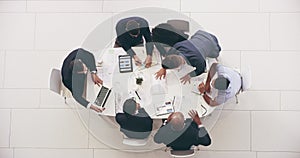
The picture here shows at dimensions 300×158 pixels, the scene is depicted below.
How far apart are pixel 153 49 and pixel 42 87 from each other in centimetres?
50

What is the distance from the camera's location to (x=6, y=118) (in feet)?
4.79

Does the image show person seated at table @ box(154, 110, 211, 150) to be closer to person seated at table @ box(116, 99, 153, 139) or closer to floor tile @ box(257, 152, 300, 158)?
person seated at table @ box(116, 99, 153, 139)

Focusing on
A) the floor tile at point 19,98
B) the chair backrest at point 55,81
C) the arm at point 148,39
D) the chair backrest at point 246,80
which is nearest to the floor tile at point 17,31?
the floor tile at point 19,98

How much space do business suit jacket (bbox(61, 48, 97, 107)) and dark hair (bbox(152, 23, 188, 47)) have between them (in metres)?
0.23

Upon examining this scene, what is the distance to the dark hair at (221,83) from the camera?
123 centimetres

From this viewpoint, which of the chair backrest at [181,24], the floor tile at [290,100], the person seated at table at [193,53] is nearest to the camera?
the person seated at table at [193,53]

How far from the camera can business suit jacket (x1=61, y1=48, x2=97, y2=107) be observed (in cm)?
124

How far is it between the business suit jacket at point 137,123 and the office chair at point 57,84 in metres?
0.21

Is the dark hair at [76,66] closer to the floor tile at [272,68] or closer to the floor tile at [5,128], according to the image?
the floor tile at [5,128]

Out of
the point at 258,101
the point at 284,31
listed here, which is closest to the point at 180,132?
the point at 258,101

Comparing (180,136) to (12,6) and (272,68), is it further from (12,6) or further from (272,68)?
(12,6)

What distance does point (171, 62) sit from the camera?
122 cm

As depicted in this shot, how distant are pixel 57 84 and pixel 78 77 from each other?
97 millimetres

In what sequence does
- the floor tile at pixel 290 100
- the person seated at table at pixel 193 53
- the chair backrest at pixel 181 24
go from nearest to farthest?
the person seated at table at pixel 193 53 → the chair backrest at pixel 181 24 → the floor tile at pixel 290 100
